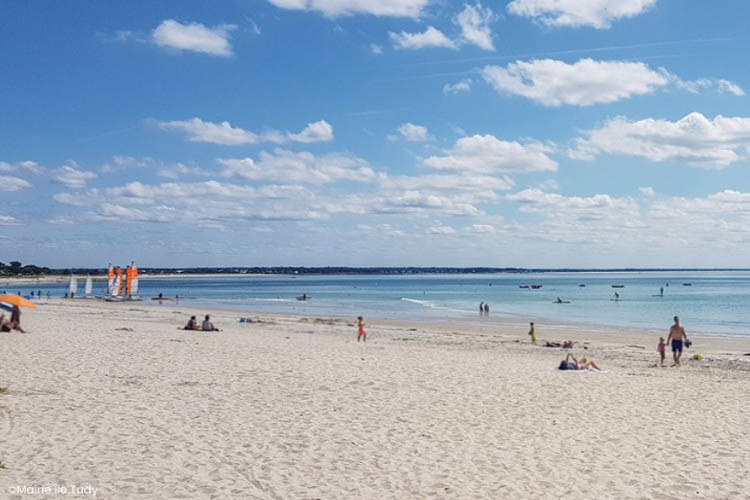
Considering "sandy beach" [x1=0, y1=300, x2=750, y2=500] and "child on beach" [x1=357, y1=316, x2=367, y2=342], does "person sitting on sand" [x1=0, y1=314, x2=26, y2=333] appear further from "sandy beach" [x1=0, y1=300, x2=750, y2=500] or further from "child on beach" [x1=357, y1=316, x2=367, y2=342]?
"child on beach" [x1=357, y1=316, x2=367, y2=342]

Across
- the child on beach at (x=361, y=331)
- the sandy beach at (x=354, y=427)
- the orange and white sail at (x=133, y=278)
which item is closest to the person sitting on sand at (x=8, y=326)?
the sandy beach at (x=354, y=427)

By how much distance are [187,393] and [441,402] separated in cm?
456

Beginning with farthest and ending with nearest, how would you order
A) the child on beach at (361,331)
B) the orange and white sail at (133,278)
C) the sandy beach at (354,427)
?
the orange and white sail at (133,278)
the child on beach at (361,331)
the sandy beach at (354,427)

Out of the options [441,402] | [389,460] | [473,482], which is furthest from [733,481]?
[441,402]

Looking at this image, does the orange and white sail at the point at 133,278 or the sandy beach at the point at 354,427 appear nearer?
the sandy beach at the point at 354,427

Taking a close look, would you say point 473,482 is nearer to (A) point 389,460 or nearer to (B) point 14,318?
(A) point 389,460

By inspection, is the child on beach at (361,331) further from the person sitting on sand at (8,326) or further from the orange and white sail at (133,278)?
the orange and white sail at (133,278)

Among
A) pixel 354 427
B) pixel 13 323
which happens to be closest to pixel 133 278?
pixel 13 323

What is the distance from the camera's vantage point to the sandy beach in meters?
7.10

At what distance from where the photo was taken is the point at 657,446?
893 centimetres

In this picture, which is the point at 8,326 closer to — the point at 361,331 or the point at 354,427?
the point at 361,331

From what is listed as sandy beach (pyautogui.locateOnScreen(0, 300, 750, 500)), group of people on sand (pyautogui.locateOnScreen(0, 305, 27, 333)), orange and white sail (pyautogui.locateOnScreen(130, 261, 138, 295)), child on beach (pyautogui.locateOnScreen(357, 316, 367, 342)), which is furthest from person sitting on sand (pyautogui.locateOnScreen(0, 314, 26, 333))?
orange and white sail (pyautogui.locateOnScreen(130, 261, 138, 295))

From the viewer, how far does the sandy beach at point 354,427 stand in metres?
7.10

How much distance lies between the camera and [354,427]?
9664mm
